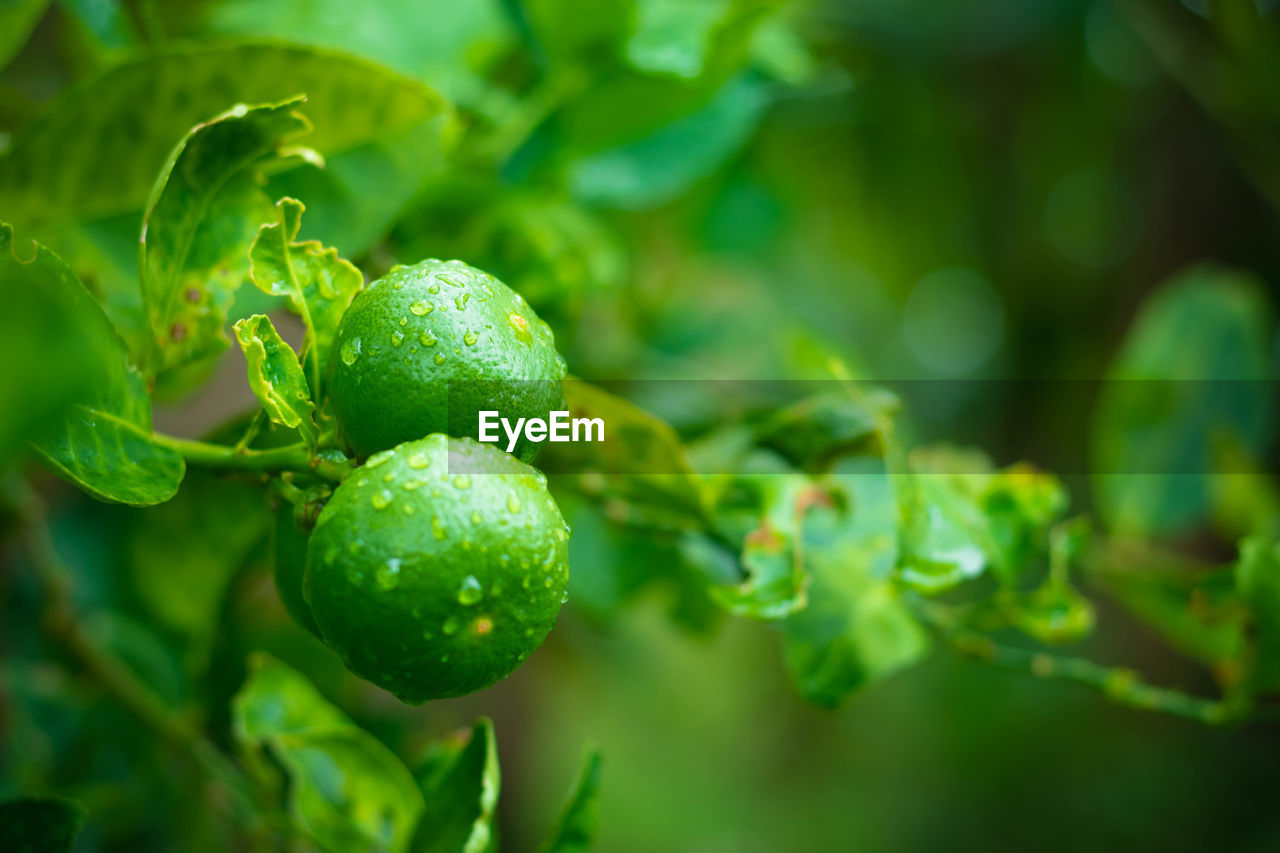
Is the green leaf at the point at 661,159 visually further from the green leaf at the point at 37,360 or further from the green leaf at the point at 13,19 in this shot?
the green leaf at the point at 37,360

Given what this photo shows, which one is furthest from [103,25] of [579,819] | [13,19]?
[579,819]

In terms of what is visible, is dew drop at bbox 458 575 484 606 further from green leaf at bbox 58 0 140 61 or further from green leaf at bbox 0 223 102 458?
green leaf at bbox 58 0 140 61

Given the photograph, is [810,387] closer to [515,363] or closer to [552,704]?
[515,363]

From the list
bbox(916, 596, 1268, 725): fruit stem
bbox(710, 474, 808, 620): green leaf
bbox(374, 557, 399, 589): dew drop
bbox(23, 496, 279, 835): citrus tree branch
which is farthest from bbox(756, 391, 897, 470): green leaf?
bbox(23, 496, 279, 835): citrus tree branch

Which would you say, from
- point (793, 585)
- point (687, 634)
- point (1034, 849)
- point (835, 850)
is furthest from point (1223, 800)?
point (793, 585)

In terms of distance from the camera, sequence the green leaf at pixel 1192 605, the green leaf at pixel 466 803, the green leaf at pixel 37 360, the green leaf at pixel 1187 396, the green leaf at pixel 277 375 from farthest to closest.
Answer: the green leaf at pixel 1187 396
the green leaf at pixel 1192 605
the green leaf at pixel 466 803
the green leaf at pixel 277 375
the green leaf at pixel 37 360

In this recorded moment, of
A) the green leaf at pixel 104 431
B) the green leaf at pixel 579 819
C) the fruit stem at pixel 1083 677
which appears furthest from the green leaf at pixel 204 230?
the fruit stem at pixel 1083 677
